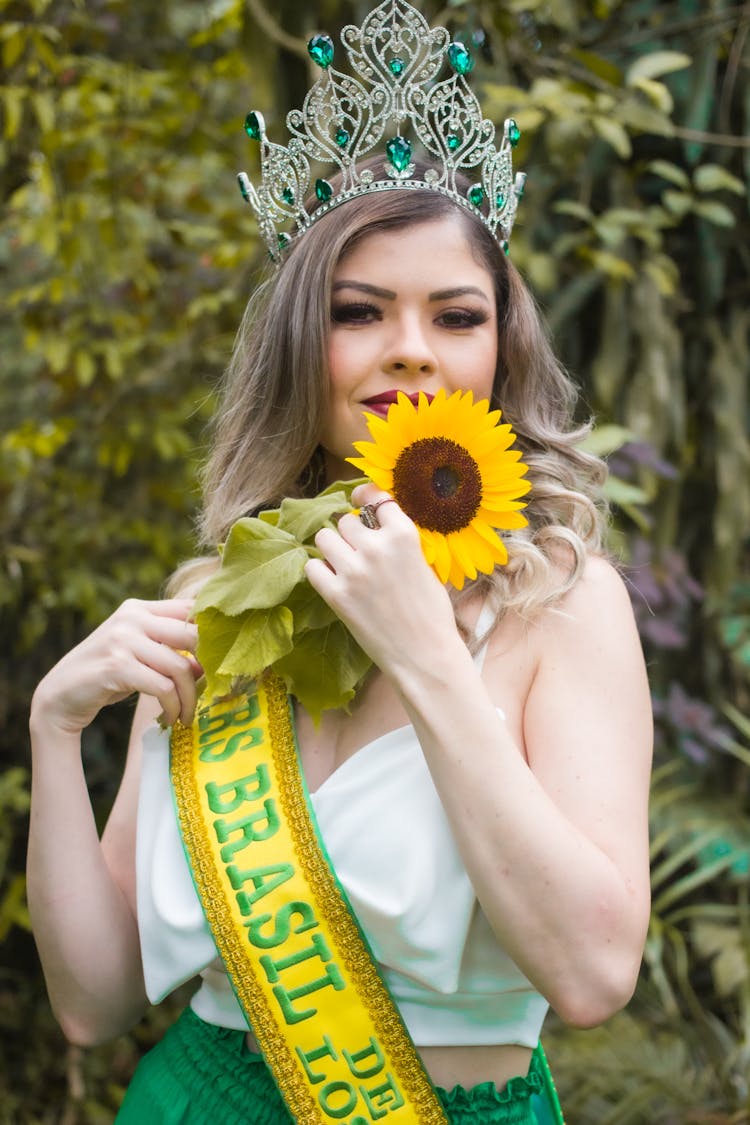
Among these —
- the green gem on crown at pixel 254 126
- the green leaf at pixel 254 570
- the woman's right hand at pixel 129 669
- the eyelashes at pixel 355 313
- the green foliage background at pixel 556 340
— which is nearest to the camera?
the green leaf at pixel 254 570

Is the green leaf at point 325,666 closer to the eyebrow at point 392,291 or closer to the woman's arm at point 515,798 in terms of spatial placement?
the woman's arm at point 515,798

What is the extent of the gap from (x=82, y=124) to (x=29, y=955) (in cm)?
267

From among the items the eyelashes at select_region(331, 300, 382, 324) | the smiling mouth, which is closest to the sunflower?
the smiling mouth

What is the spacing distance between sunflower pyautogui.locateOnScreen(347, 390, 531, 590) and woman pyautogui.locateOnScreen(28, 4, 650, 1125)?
0.04 metres

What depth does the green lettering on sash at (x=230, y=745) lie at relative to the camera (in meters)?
1.81

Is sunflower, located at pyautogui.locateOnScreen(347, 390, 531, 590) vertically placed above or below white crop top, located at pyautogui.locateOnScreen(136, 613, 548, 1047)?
above

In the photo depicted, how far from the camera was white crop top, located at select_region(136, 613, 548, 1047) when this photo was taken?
1486mm

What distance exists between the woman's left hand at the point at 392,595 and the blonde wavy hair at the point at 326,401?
0.95 feet

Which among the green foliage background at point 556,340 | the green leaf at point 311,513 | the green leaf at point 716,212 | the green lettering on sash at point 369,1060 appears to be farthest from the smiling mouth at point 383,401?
the green leaf at point 716,212

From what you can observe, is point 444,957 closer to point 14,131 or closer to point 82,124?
point 14,131

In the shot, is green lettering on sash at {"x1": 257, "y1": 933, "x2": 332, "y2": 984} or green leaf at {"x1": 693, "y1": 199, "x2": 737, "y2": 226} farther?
green leaf at {"x1": 693, "y1": 199, "x2": 737, "y2": 226}

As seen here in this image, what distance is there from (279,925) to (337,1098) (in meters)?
0.24

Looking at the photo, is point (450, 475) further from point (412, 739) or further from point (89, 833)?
point (89, 833)

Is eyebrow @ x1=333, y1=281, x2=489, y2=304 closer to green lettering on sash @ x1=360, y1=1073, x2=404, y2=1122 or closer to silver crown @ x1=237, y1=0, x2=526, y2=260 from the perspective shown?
silver crown @ x1=237, y1=0, x2=526, y2=260
